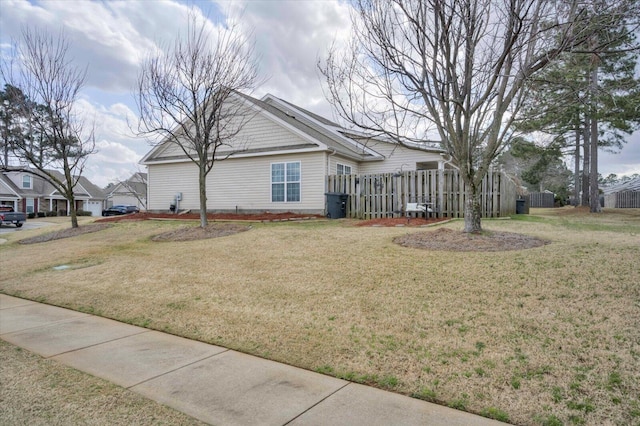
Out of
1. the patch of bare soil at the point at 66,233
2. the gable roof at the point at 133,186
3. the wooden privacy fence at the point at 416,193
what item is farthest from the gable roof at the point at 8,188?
the wooden privacy fence at the point at 416,193

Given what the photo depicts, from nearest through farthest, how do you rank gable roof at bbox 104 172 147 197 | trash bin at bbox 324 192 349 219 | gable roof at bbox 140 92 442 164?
1. trash bin at bbox 324 192 349 219
2. gable roof at bbox 140 92 442 164
3. gable roof at bbox 104 172 147 197

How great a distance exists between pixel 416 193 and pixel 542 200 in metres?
29.4

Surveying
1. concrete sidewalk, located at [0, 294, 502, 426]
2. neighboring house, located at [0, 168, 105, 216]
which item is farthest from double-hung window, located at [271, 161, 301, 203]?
neighboring house, located at [0, 168, 105, 216]

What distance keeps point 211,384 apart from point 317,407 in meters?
1.03

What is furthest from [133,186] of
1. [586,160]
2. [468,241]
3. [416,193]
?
[468,241]

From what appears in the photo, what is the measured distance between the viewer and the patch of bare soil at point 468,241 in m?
7.41

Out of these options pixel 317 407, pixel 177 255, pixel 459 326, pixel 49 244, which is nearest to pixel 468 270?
pixel 459 326

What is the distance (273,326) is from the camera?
4.75 metres

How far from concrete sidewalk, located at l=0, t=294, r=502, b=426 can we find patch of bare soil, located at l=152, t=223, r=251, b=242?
665 centimetres

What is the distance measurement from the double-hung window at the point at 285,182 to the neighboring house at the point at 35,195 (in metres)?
34.9

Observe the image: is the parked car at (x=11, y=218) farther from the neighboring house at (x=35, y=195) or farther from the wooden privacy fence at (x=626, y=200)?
the wooden privacy fence at (x=626, y=200)

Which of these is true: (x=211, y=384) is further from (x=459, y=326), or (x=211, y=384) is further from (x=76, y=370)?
(x=459, y=326)

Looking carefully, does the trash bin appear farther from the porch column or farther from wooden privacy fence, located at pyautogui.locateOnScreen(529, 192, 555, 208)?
wooden privacy fence, located at pyautogui.locateOnScreen(529, 192, 555, 208)

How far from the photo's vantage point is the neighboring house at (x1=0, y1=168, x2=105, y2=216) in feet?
137
